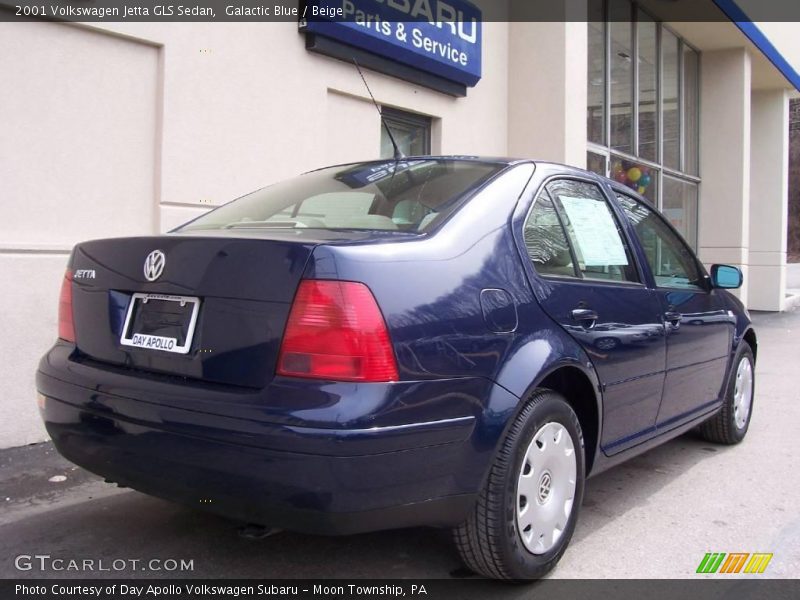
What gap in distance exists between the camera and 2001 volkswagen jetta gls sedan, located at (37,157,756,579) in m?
2.21

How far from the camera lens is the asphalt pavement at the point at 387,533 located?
9.78 ft

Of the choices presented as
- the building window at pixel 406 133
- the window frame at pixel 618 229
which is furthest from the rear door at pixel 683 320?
the building window at pixel 406 133

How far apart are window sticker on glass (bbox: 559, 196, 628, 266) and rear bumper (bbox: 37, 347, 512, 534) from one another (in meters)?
1.25

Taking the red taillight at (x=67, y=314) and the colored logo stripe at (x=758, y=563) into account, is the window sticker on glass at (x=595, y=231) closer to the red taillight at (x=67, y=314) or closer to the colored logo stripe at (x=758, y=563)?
the colored logo stripe at (x=758, y=563)

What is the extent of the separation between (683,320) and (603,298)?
0.90 m

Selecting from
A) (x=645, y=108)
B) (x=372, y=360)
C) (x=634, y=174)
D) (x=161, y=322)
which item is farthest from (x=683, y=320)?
(x=645, y=108)

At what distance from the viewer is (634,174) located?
40.0ft

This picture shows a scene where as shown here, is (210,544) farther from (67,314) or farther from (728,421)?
(728,421)

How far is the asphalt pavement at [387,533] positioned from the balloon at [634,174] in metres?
8.06

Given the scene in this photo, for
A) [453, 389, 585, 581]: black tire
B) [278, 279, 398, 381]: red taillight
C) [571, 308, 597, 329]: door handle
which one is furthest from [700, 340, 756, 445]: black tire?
[278, 279, 398, 381]: red taillight

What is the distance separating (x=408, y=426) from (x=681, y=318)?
2178 millimetres

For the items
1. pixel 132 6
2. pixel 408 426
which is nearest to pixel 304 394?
pixel 408 426

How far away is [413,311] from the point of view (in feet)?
7.64

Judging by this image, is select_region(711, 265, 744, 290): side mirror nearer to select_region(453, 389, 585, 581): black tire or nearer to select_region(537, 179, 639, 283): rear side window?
select_region(537, 179, 639, 283): rear side window
